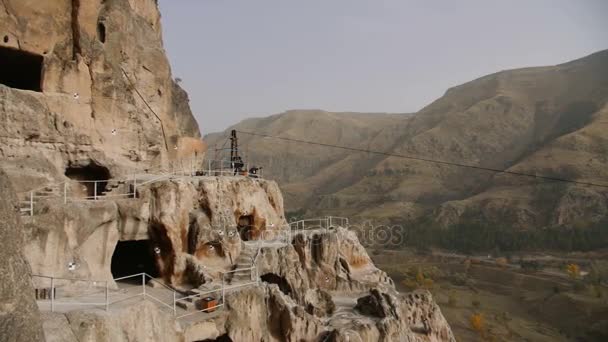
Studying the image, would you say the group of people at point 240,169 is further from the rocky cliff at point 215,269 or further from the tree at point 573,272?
the tree at point 573,272

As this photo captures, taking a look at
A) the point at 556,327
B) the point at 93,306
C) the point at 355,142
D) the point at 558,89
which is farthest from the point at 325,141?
the point at 93,306

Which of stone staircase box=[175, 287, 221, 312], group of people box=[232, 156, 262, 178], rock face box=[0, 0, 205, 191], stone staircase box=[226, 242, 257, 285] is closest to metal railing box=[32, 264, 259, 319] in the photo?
stone staircase box=[175, 287, 221, 312]

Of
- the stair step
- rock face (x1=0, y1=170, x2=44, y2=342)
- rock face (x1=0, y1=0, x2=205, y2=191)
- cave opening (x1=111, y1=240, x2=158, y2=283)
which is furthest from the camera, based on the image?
cave opening (x1=111, y1=240, x2=158, y2=283)

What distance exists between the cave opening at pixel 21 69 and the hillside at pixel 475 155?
6476 cm

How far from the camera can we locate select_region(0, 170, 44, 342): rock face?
6586 mm

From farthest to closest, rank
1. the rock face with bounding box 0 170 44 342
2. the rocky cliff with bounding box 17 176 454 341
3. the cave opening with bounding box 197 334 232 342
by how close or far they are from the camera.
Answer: the cave opening with bounding box 197 334 232 342 < the rocky cliff with bounding box 17 176 454 341 < the rock face with bounding box 0 170 44 342

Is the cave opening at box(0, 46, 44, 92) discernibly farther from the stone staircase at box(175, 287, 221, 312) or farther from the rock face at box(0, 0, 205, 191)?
the stone staircase at box(175, 287, 221, 312)

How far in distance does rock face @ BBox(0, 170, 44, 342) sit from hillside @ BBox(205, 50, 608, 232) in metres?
75.3

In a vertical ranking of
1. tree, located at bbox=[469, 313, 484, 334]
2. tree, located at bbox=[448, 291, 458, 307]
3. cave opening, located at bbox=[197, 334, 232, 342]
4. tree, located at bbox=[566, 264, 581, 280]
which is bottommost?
tree, located at bbox=[469, 313, 484, 334]

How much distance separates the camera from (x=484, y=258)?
67.2 meters

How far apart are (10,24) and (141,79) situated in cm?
686

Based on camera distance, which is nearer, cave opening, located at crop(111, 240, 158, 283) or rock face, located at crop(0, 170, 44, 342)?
rock face, located at crop(0, 170, 44, 342)

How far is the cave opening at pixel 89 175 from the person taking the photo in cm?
1909

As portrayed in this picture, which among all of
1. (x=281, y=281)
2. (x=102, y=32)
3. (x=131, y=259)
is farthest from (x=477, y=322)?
(x=102, y=32)
